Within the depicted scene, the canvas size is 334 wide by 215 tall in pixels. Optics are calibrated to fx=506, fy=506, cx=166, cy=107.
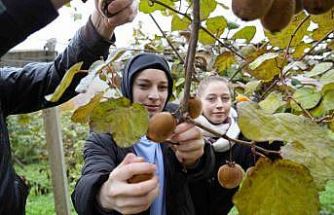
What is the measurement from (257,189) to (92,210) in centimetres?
39

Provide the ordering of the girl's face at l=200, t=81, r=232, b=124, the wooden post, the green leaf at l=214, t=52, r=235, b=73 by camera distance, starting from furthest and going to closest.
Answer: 1. the wooden post
2. the girl's face at l=200, t=81, r=232, b=124
3. the green leaf at l=214, t=52, r=235, b=73

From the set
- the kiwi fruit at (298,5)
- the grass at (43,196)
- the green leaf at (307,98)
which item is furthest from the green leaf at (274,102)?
the grass at (43,196)

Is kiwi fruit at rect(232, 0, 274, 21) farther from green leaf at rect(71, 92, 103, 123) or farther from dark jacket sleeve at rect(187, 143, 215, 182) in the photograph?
dark jacket sleeve at rect(187, 143, 215, 182)

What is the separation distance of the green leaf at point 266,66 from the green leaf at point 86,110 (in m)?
0.29

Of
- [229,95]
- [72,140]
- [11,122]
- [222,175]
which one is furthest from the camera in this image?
[11,122]

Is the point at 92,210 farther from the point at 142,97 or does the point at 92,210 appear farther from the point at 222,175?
the point at 142,97

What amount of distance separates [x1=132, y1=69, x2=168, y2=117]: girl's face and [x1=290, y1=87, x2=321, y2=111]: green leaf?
0.40 m

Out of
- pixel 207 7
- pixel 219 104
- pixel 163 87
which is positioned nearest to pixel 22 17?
pixel 207 7

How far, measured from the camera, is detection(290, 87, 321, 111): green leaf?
841 millimetres

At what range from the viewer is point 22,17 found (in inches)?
21.5

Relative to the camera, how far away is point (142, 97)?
1.22 m

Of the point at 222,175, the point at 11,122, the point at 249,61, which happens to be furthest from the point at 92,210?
the point at 11,122

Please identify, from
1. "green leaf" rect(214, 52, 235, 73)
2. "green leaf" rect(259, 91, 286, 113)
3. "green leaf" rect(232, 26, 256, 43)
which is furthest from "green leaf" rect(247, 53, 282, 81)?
"green leaf" rect(232, 26, 256, 43)

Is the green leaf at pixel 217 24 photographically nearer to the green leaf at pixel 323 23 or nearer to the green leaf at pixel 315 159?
the green leaf at pixel 323 23
